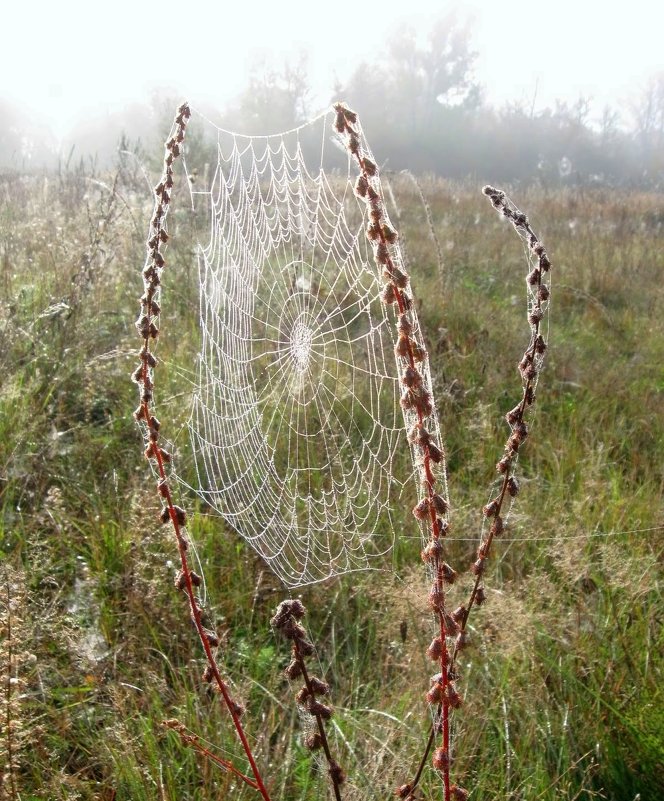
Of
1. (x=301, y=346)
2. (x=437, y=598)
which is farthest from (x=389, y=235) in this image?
(x=301, y=346)

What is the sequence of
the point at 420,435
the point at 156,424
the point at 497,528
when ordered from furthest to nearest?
1. the point at 156,424
2. the point at 497,528
3. the point at 420,435

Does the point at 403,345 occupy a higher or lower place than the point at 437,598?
higher

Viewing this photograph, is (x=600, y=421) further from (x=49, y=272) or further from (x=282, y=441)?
(x=49, y=272)

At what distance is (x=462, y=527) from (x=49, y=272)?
313 cm

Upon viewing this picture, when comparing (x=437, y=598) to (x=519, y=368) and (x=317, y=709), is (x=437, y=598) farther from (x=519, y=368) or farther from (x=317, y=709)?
(x=519, y=368)

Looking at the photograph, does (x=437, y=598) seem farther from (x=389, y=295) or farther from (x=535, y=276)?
(x=535, y=276)

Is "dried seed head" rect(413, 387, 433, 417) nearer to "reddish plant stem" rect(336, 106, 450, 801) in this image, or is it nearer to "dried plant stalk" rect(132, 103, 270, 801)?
"reddish plant stem" rect(336, 106, 450, 801)

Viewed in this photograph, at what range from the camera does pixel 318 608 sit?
8.30ft

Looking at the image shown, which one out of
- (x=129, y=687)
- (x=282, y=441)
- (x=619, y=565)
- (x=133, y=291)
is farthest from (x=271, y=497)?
(x=133, y=291)

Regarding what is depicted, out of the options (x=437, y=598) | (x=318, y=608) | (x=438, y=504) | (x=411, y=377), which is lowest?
(x=318, y=608)

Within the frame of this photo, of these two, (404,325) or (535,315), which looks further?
(535,315)

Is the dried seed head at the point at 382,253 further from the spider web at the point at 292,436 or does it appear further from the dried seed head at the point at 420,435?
the spider web at the point at 292,436

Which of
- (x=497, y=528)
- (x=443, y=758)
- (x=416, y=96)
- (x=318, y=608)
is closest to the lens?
(x=443, y=758)

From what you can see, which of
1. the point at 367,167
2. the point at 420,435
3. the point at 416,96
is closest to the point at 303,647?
the point at 420,435
